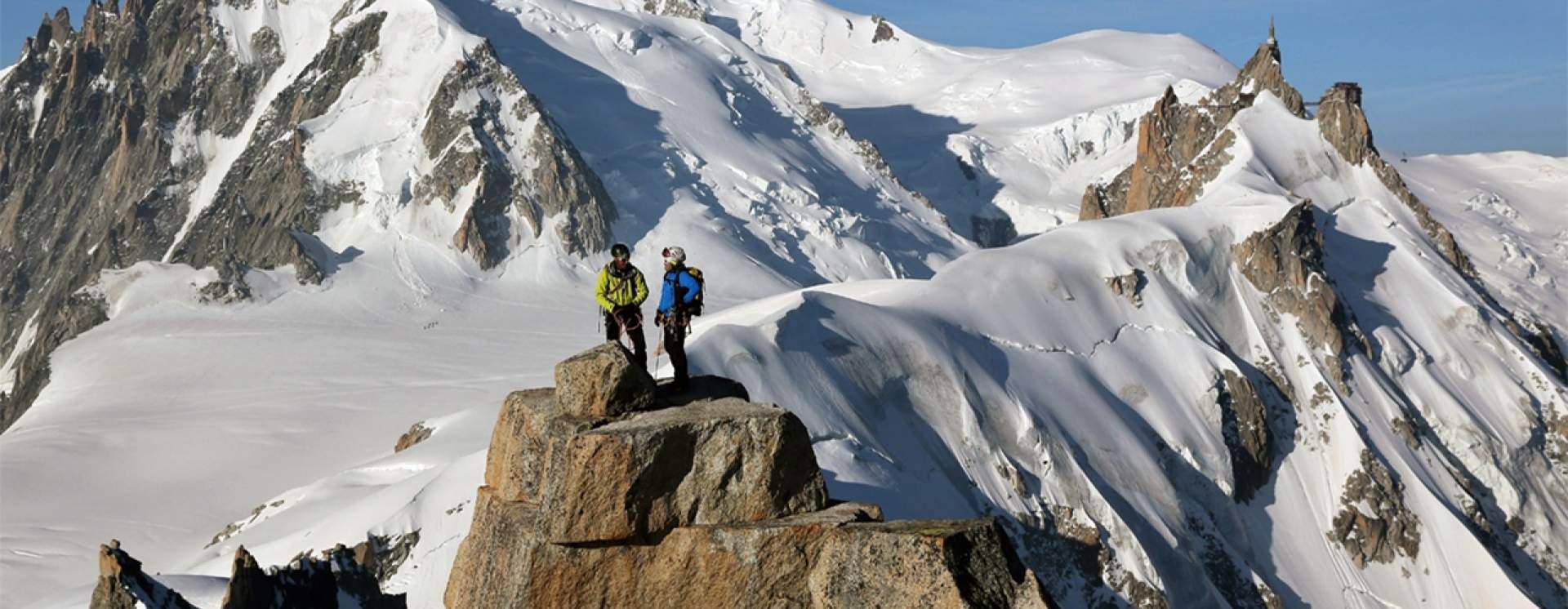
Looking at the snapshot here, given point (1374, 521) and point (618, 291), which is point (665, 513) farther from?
point (1374, 521)

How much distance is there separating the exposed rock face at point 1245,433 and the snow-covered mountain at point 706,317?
0.22m

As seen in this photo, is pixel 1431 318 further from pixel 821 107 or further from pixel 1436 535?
pixel 821 107

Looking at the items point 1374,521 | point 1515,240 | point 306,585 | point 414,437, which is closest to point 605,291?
point 306,585

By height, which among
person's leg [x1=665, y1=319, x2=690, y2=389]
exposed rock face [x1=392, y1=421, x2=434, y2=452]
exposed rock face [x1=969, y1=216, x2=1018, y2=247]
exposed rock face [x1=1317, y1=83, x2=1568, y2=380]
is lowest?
person's leg [x1=665, y1=319, x2=690, y2=389]

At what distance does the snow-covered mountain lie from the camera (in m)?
77.2

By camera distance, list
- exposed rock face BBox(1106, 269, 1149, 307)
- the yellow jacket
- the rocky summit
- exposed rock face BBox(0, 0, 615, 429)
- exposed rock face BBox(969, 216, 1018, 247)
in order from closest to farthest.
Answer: the rocky summit, the yellow jacket, exposed rock face BBox(1106, 269, 1149, 307), exposed rock face BBox(0, 0, 615, 429), exposed rock face BBox(969, 216, 1018, 247)

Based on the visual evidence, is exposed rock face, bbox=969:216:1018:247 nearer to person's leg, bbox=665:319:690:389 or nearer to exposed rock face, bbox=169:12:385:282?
exposed rock face, bbox=169:12:385:282

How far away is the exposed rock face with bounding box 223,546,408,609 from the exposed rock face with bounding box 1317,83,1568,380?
4139 inches

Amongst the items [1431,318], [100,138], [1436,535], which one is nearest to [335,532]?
[1436,535]

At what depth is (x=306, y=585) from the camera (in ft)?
136

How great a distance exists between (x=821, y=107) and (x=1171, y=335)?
74814 millimetres

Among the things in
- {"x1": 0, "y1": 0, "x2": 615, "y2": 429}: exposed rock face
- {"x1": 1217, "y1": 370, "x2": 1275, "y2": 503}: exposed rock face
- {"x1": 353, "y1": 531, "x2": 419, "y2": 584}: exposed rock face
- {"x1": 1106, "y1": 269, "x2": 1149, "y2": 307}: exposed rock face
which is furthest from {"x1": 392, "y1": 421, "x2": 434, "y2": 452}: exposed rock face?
{"x1": 1217, "y1": 370, "x2": 1275, "y2": 503}: exposed rock face

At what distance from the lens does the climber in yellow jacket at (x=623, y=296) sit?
74.7ft

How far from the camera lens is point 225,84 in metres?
157
